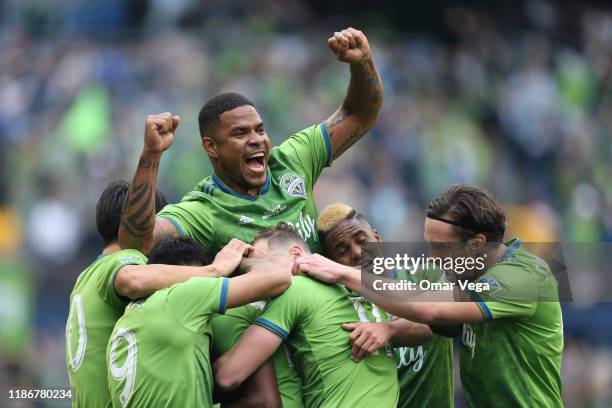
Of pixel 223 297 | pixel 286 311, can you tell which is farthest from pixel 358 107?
pixel 223 297

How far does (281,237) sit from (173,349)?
895mm

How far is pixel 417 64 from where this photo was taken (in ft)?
52.9

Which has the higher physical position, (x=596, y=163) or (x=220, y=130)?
(x=596, y=163)

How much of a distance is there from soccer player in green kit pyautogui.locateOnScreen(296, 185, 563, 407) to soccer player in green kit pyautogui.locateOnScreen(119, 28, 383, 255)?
82 centimetres

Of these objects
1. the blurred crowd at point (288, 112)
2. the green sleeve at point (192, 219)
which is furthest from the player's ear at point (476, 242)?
the blurred crowd at point (288, 112)

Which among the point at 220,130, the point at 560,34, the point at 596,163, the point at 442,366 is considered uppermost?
the point at 560,34

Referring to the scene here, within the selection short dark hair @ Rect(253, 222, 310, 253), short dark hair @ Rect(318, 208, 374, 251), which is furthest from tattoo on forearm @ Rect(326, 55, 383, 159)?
short dark hair @ Rect(253, 222, 310, 253)

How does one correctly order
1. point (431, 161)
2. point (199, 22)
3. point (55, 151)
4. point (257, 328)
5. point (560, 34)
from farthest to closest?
point (560, 34), point (199, 22), point (431, 161), point (55, 151), point (257, 328)

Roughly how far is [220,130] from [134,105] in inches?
314

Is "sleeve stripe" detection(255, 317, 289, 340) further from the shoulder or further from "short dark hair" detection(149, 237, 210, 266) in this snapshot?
the shoulder

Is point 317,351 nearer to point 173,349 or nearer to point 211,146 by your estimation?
point 173,349

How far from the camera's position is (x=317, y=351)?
209 inches

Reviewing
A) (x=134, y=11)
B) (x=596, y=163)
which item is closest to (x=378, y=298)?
(x=596, y=163)

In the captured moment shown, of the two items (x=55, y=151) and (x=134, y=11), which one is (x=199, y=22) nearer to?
(x=134, y=11)
